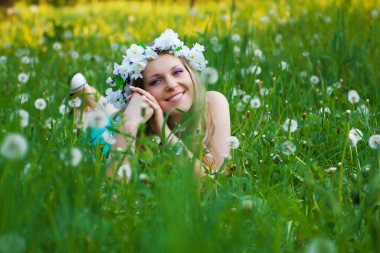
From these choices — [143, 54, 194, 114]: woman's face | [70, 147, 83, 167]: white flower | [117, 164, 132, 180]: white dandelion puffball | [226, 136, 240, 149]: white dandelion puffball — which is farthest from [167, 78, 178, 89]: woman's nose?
[70, 147, 83, 167]: white flower

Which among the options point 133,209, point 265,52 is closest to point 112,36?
point 265,52

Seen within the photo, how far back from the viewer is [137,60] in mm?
2604

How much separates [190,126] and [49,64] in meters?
1.99

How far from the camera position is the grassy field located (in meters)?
1.42

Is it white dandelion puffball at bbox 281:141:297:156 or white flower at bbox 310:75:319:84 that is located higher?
white flower at bbox 310:75:319:84

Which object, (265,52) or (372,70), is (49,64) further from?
(372,70)

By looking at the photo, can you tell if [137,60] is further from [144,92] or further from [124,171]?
[124,171]

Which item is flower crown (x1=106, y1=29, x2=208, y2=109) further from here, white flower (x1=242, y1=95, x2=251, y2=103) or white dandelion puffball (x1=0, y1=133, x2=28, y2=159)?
white dandelion puffball (x1=0, y1=133, x2=28, y2=159)

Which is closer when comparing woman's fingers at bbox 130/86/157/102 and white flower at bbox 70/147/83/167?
white flower at bbox 70/147/83/167

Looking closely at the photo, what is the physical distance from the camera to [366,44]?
3.76m

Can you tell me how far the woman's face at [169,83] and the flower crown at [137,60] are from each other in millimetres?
36

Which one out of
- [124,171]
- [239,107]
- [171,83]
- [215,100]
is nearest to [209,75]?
[124,171]

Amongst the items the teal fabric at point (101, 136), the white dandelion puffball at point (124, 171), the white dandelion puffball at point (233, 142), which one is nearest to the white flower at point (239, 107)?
the teal fabric at point (101, 136)

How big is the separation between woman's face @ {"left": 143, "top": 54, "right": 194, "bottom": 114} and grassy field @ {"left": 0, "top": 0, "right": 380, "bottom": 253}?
274mm
